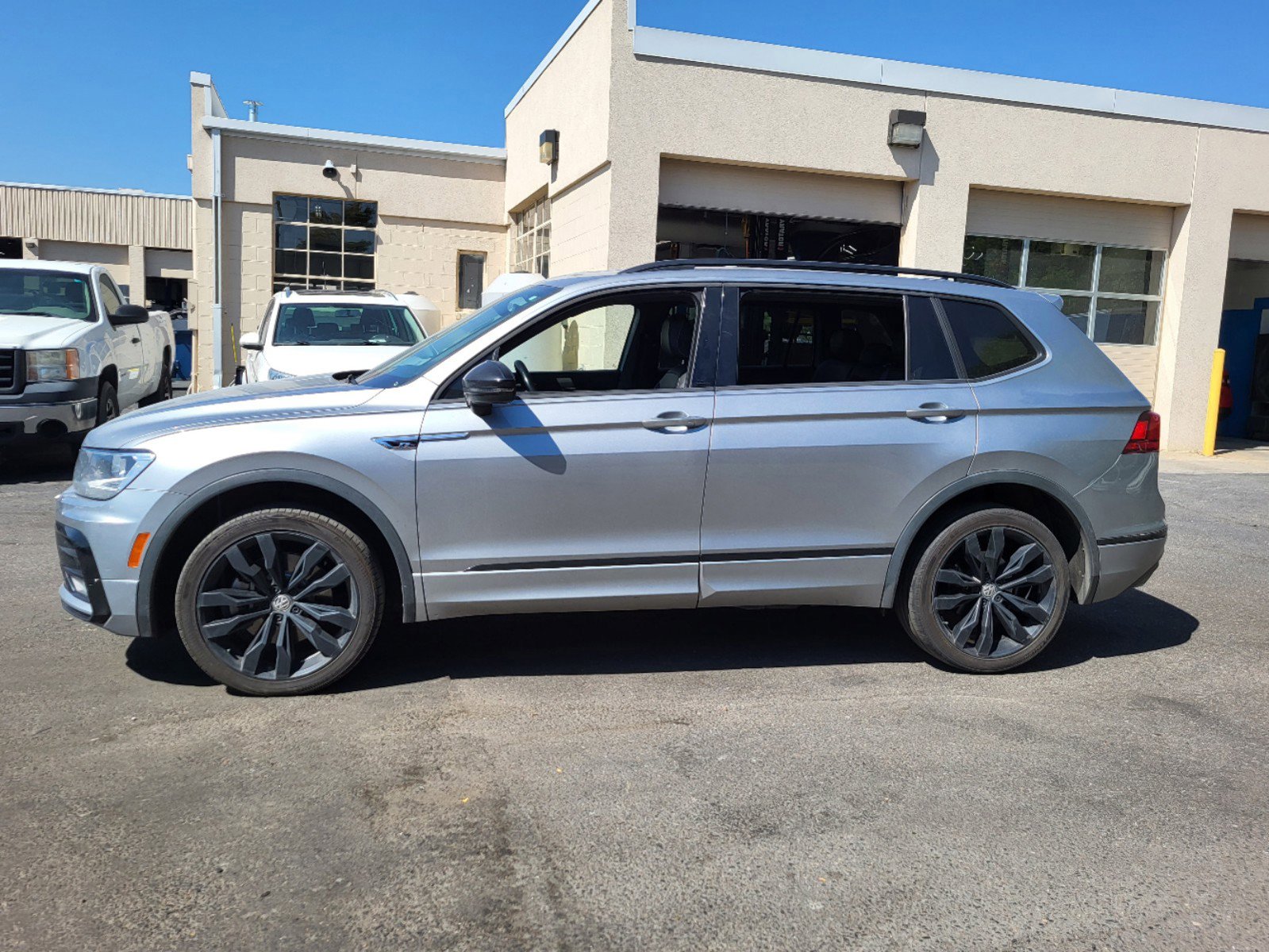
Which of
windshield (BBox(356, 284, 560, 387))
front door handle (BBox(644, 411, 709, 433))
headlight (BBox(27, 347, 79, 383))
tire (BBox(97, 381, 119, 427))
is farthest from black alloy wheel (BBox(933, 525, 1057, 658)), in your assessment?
tire (BBox(97, 381, 119, 427))

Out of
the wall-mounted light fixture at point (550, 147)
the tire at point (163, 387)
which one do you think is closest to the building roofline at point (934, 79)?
the wall-mounted light fixture at point (550, 147)

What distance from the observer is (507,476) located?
425cm

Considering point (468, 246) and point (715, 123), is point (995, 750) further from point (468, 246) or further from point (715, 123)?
point (468, 246)

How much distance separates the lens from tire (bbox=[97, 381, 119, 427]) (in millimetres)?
10062

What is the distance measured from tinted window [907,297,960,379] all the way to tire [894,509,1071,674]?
675 mm

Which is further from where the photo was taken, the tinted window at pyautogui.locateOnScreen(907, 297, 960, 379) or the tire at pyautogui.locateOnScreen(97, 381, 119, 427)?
the tire at pyautogui.locateOnScreen(97, 381, 119, 427)

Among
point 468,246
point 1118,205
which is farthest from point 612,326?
point 468,246

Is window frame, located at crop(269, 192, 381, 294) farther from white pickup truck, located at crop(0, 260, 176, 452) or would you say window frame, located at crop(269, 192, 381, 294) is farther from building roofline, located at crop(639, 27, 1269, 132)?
building roofline, located at crop(639, 27, 1269, 132)

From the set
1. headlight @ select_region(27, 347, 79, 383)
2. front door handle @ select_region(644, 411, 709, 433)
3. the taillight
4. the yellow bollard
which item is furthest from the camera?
the yellow bollard

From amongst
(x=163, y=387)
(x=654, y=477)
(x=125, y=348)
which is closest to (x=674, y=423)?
(x=654, y=477)

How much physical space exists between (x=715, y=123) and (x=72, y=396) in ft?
26.5

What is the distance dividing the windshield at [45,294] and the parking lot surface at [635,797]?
5976mm

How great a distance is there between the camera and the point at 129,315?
10438 millimetres

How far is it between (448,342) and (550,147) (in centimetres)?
1084
